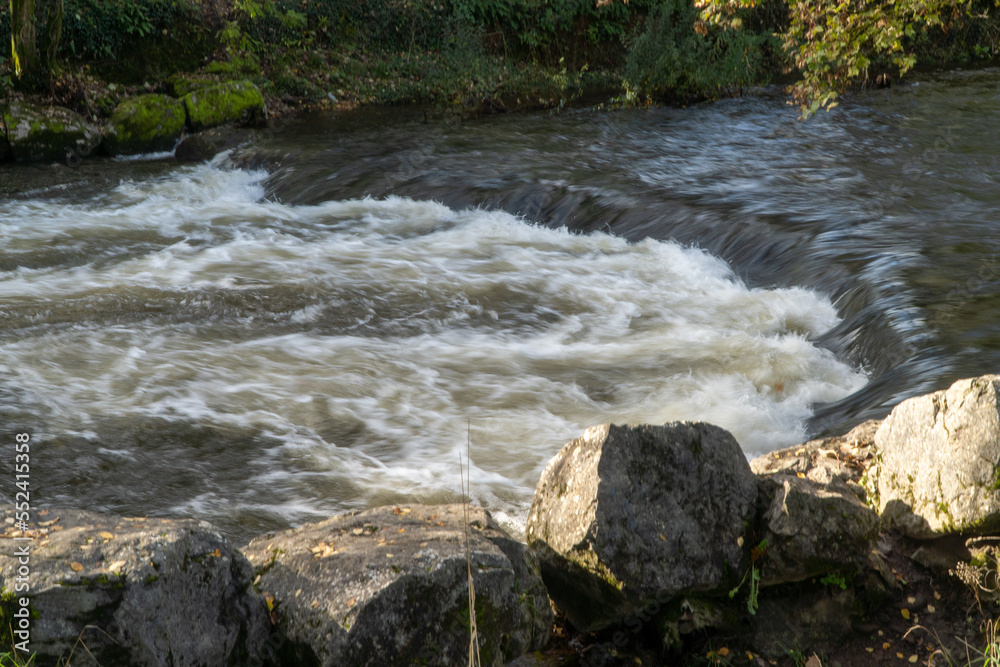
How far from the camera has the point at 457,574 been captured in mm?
2719

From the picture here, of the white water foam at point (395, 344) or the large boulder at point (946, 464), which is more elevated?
the large boulder at point (946, 464)

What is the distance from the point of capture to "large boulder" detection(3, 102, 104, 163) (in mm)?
12375

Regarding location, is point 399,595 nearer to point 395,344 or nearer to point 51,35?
point 395,344

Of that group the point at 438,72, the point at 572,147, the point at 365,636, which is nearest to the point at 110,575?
the point at 365,636

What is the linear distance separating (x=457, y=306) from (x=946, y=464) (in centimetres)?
487

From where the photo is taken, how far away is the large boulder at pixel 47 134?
40.6 ft

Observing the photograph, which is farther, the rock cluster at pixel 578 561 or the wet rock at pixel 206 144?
the wet rock at pixel 206 144

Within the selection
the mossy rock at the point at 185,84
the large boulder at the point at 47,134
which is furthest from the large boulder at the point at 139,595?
the mossy rock at the point at 185,84

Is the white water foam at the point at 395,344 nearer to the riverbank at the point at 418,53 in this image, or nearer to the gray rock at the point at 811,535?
the gray rock at the point at 811,535

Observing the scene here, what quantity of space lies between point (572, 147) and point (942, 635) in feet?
34.9

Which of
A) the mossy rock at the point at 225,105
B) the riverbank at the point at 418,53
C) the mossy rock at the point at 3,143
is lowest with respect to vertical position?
the mossy rock at the point at 3,143

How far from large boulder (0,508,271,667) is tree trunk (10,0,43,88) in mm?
13386

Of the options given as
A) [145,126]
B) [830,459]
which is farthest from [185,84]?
[830,459]

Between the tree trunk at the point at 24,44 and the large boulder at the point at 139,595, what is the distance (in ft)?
43.9
